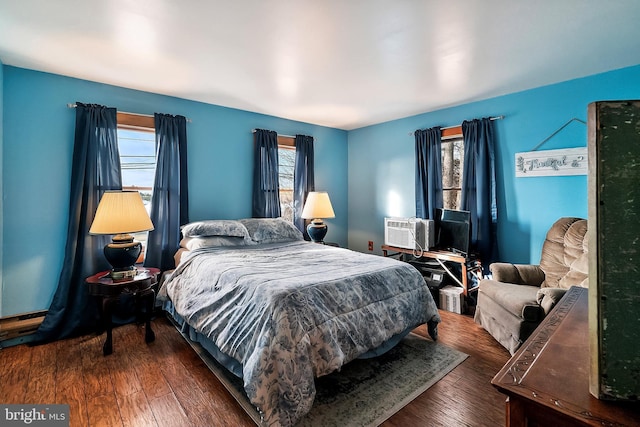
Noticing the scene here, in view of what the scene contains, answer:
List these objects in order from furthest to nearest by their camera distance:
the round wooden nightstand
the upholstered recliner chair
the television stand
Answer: the television stand < the round wooden nightstand < the upholstered recliner chair

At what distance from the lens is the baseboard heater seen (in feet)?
8.52

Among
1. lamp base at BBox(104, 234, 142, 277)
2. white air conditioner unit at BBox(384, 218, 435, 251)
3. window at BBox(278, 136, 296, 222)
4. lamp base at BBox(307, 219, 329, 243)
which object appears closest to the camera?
lamp base at BBox(104, 234, 142, 277)

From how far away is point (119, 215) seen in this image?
98.9 inches

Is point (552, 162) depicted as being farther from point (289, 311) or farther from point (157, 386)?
point (157, 386)

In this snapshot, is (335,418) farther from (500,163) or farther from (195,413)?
(500,163)

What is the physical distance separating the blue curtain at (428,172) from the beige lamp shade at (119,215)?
3.21 meters

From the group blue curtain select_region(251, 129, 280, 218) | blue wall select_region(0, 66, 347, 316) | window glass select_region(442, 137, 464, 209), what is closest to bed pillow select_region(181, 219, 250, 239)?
blue curtain select_region(251, 129, 280, 218)

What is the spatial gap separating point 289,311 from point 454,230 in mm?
2597

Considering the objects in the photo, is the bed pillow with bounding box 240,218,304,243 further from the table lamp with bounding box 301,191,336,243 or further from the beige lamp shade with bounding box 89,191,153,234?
the beige lamp shade with bounding box 89,191,153,234

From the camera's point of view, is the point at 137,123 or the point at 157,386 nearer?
the point at 157,386

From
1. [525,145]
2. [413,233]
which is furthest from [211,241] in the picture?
[525,145]

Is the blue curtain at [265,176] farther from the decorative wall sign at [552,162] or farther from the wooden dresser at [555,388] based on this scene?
the wooden dresser at [555,388]

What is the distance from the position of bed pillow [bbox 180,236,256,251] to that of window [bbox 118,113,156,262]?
545mm

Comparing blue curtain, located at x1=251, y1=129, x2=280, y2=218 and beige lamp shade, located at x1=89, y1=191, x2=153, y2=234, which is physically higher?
blue curtain, located at x1=251, y1=129, x2=280, y2=218
